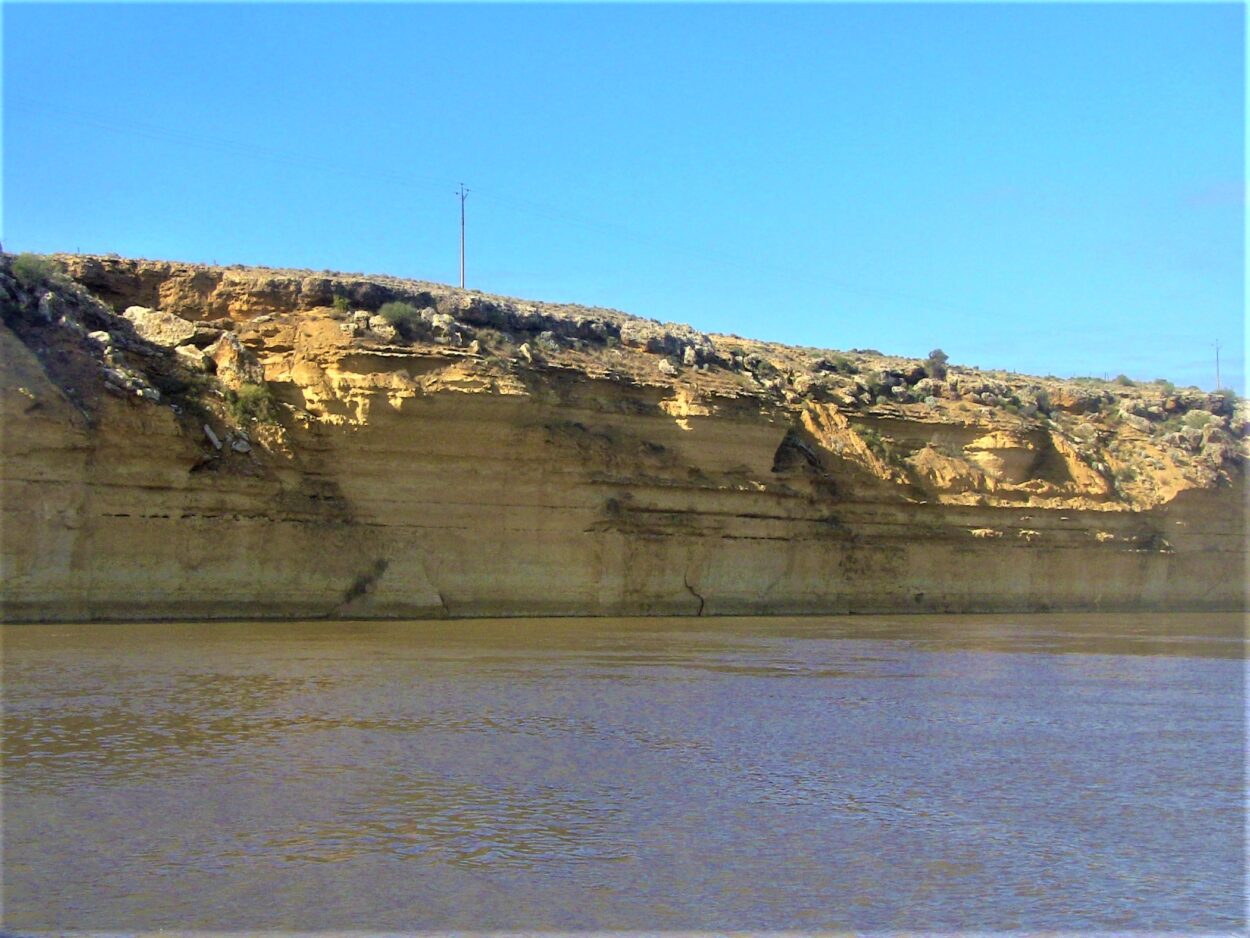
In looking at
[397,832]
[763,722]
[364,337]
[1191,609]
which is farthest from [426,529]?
[1191,609]

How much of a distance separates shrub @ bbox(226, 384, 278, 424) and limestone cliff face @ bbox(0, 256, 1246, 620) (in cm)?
5

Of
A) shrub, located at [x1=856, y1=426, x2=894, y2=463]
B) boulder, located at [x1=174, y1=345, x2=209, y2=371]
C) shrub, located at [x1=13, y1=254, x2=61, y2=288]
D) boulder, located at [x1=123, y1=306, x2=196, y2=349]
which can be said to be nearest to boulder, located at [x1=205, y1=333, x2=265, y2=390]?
boulder, located at [x1=174, y1=345, x2=209, y2=371]

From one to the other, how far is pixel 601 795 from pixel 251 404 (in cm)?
1615

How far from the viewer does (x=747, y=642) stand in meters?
19.5

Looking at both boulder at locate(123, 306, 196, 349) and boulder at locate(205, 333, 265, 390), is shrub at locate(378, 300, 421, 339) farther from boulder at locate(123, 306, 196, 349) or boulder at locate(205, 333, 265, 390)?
boulder at locate(123, 306, 196, 349)

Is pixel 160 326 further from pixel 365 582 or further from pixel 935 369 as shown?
pixel 935 369

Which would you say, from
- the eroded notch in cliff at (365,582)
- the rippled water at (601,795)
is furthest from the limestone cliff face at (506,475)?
the rippled water at (601,795)

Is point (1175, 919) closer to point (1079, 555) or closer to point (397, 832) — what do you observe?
point (397, 832)

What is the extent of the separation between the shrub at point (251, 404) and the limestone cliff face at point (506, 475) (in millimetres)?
53

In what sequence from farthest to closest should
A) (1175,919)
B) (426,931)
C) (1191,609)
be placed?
(1191,609) < (1175,919) < (426,931)

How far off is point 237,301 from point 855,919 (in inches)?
855

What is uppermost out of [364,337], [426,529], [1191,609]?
[364,337]

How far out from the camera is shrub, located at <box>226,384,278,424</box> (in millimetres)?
22094

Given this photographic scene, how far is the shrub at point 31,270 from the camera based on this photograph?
21266mm
